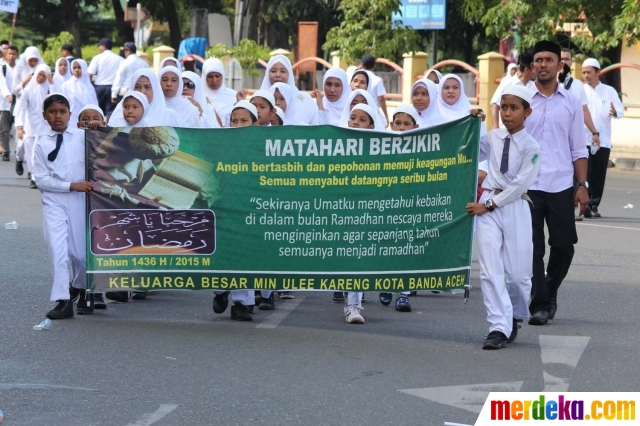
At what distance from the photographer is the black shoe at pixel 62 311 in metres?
8.75

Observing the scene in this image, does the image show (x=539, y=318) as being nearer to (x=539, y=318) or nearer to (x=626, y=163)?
(x=539, y=318)

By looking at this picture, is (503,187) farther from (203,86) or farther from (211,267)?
(203,86)

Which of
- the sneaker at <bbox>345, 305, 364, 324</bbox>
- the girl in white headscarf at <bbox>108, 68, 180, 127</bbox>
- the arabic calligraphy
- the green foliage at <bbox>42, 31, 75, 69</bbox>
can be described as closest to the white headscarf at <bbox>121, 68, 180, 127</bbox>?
the girl in white headscarf at <bbox>108, 68, 180, 127</bbox>

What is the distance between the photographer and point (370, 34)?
33094mm

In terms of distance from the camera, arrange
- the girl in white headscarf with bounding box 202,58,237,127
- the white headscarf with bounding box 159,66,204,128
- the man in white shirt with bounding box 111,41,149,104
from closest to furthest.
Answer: the white headscarf with bounding box 159,66,204,128
the girl in white headscarf with bounding box 202,58,237,127
the man in white shirt with bounding box 111,41,149,104

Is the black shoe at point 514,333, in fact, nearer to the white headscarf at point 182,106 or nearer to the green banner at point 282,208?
the green banner at point 282,208

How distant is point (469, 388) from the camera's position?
22.5 ft

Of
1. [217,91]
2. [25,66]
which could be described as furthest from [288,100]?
[25,66]

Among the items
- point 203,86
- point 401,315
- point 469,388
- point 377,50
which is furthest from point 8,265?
point 377,50

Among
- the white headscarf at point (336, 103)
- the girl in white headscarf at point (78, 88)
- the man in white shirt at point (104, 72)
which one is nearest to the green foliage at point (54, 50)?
the man in white shirt at point (104, 72)

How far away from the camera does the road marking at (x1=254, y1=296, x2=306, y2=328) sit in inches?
345

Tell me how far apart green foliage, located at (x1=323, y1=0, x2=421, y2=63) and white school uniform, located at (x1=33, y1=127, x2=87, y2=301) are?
76.3 ft

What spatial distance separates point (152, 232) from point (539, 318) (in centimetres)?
271

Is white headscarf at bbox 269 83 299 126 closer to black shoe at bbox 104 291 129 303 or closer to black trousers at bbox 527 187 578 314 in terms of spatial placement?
black shoe at bbox 104 291 129 303
